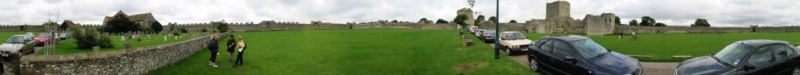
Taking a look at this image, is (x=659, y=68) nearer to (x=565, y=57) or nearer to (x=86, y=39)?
(x=565, y=57)

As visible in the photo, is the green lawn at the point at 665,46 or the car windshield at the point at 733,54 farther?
the green lawn at the point at 665,46

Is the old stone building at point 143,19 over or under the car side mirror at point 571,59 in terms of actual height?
over

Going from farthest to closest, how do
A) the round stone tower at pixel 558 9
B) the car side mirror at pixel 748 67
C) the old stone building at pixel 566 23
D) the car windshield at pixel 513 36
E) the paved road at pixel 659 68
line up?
1. the round stone tower at pixel 558 9
2. the old stone building at pixel 566 23
3. the car windshield at pixel 513 36
4. the paved road at pixel 659 68
5. the car side mirror at pixel 748 67

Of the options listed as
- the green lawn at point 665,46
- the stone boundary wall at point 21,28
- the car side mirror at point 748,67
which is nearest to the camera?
the car side mirror at point 748,67

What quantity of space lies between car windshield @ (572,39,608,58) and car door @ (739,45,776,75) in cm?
279

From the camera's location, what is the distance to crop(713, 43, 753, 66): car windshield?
10.1 meters

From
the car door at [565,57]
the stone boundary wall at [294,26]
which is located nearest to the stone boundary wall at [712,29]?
the stone boundary wall at [294,26]

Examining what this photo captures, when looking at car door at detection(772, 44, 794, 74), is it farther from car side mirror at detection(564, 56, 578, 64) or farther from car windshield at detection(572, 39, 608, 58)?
car side mirror at detection(564, 56, 578, 64)

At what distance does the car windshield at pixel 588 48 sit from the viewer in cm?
1163

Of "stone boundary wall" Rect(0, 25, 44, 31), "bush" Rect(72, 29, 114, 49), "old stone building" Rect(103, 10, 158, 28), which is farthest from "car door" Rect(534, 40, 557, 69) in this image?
"old stone building" Rect(103, 10, 158, 28)

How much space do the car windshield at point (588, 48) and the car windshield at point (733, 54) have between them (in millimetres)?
2304

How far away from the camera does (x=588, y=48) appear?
39.2 feet

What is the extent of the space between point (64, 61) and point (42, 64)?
0.56 meters

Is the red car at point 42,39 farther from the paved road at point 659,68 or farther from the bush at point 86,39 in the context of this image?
the paved road at point 659,68
